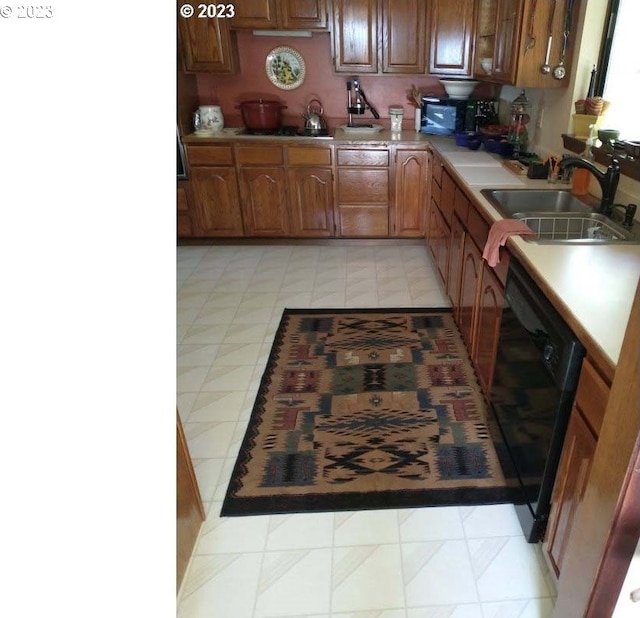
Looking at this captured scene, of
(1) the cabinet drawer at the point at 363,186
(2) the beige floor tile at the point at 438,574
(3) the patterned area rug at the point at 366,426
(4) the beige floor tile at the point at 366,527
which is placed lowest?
(2) the beige floor tile at the point at 438,574

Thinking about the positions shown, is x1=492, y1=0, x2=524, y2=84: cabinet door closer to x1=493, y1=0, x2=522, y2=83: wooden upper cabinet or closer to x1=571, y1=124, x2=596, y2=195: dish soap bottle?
x1=493, y1=0, x2=522, y2=83: wooden upper cabinet

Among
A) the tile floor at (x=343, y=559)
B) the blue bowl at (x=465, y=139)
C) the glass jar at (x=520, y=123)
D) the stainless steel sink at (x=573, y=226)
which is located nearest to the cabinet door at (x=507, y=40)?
the glass jar at (x=520, y=123)

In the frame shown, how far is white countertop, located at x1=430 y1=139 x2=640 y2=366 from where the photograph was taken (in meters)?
1.11

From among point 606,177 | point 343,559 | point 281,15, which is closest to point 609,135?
point 606,177

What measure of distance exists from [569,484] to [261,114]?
342 cm

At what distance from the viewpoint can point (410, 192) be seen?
3.67m

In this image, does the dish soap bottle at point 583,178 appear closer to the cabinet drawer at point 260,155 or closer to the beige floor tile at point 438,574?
the beige floor tile at point 438,574

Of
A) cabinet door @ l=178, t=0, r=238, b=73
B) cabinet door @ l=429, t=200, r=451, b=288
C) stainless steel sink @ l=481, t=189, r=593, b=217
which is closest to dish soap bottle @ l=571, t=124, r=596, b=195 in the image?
stainless steel sink @ l=481, t=189, r=593, b=217

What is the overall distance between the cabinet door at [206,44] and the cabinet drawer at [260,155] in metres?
0.64

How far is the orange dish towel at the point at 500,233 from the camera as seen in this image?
1.67 m
